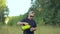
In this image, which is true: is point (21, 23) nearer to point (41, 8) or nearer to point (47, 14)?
point (47, 14)

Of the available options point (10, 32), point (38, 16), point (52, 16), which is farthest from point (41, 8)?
point (10, 32)

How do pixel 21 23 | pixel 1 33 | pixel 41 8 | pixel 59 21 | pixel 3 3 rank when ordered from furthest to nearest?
pixel 3 3, pixel 41 8, pixel 59 21, pixel 1 33, pixel 21 23

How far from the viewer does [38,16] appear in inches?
1358

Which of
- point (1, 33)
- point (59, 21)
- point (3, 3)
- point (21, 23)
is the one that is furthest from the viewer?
point (3, 3)

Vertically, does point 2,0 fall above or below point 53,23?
above

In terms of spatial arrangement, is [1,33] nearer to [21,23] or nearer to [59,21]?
[21,23]

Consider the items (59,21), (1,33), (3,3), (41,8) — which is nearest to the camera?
(1,33)

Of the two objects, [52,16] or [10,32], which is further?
[52,16]

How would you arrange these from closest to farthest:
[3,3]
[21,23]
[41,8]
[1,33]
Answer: [21,23] < [1,33] < [41,8] < [3,3]

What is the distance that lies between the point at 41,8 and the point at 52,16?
361 centimetres

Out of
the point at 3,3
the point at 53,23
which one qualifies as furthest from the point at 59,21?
the point at 3,3

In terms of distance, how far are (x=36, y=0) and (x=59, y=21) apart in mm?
A: 6269

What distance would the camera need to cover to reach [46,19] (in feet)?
100

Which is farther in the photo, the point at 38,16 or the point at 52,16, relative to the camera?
the point at 38,16
